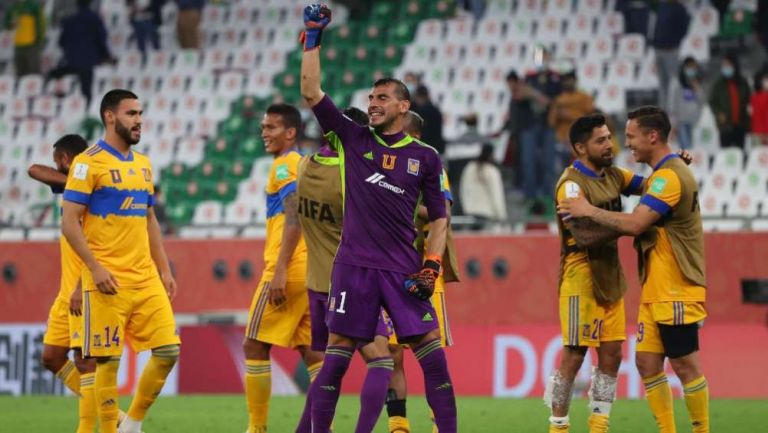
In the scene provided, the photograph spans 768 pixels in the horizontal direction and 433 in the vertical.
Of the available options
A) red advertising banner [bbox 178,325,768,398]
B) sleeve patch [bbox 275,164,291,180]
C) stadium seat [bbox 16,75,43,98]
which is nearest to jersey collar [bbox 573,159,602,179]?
sleeve patch [bbox 275,164,291,180]

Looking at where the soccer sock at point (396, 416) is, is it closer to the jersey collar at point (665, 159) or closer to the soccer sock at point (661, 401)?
the soccer sock at point (661, 401)

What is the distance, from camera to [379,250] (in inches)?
324

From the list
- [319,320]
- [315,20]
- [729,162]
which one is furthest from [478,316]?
[315,20]

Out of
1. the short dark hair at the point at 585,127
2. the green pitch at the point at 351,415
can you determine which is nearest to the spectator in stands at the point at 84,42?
the green pitch at the point at 351,415

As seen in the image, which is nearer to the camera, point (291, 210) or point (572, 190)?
point (572, 190)

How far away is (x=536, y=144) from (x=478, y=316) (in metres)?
3.50

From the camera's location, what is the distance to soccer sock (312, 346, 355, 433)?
8.12 m

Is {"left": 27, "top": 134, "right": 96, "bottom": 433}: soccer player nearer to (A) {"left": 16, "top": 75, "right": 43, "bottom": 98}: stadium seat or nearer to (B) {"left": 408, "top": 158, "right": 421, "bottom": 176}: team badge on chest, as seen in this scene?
(B) {"left": 408, "top": 158, "right": 421, "bottom": 176}: team badge on chest

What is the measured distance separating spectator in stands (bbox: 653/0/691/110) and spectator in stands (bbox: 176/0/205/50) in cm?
890

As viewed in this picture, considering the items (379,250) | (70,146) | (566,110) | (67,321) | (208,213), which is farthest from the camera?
(208,213)

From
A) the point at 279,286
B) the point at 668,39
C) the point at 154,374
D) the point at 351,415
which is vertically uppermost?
the point at 668,39

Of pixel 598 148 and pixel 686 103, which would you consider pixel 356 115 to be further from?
pixel 686 103

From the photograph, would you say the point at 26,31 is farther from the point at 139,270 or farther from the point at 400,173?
the point at 400,173

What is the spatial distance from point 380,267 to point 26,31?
19.3 m
